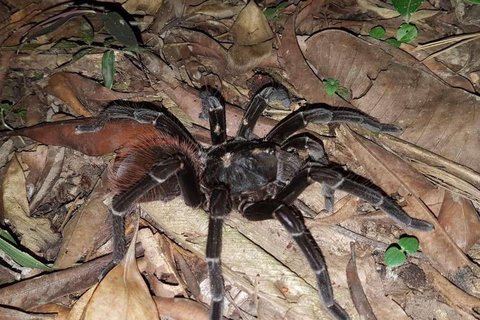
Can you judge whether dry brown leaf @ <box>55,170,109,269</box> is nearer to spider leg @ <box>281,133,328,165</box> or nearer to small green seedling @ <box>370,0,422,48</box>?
spider leg @ <box>281,133,328,165</box>

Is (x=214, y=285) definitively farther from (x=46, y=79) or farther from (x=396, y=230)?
(x=46, y=79)

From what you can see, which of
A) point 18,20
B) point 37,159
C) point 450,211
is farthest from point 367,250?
point 18,20

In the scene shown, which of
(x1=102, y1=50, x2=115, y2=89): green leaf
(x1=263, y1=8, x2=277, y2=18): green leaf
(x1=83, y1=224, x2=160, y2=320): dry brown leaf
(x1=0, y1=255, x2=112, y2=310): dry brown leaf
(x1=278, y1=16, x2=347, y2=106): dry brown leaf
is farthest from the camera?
(x1=263, y1=8, x2=277, y2=18): green leaf

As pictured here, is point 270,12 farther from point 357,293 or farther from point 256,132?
point 357,293

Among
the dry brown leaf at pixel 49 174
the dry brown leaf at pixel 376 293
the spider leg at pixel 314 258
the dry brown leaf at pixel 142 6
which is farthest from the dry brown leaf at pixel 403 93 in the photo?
the dry brown leaf at pixel 49 174

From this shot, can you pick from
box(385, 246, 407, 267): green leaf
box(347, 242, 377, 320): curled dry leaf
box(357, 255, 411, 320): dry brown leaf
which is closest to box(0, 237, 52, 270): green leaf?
box(347, 242, 377, 320): curled dry leaf

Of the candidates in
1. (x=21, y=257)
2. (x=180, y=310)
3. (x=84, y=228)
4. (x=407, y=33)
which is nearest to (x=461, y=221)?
(x=407, y=33)

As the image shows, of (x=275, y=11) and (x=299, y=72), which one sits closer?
(x=299, y=72)
